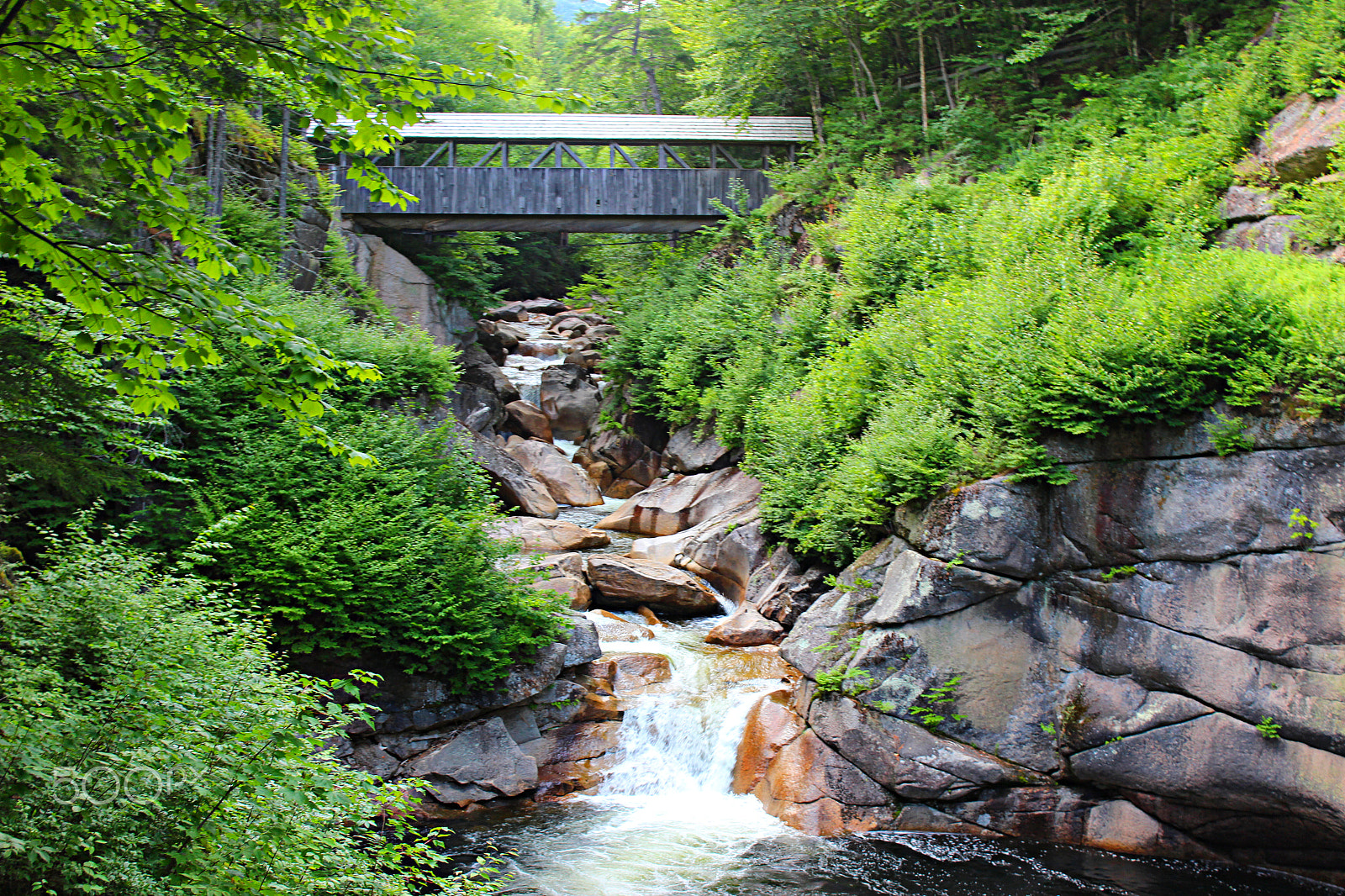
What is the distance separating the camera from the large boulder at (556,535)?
47.9 ft

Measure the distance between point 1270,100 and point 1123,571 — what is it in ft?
25.7

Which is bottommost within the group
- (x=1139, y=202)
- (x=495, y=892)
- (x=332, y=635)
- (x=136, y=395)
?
(x=495, y=892)

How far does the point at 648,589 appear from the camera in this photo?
12.8 meters

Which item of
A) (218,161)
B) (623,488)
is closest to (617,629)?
(623,488)

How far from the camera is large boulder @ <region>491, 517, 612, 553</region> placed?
14609 mm

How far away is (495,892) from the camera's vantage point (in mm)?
7277

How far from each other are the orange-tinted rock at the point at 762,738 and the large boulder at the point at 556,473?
1056 centimetres

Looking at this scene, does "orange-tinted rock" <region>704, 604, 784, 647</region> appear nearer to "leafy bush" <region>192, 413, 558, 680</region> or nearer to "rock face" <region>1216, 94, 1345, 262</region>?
"leafy bush" <region>192, 413, 558, 680</region>

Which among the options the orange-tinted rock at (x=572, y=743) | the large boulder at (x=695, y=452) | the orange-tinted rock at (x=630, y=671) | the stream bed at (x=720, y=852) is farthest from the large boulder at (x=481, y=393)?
the stream bed at (x=720, y=852)

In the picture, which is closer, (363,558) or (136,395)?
(136,395)

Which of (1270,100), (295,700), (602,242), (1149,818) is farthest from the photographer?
(602,242)

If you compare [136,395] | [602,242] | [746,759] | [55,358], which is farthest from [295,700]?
[602,242]

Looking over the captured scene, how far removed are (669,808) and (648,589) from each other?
4.08m

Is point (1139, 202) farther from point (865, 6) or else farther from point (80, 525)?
point (80, 525)
